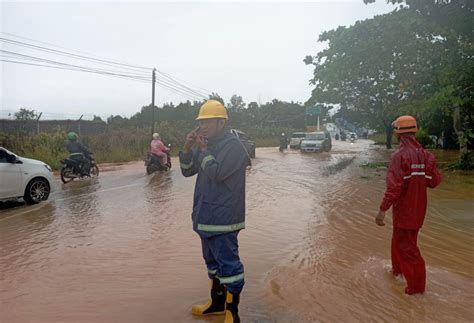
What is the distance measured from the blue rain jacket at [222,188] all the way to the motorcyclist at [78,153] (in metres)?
11.3

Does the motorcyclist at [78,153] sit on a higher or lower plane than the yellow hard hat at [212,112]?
lower

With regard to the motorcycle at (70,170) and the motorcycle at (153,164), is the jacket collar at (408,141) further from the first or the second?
the motorcycle at (153,164)

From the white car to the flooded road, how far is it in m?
0.38

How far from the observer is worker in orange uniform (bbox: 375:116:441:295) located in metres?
4.13

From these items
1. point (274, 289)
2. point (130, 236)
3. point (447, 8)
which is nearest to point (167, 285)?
point (274, 289)

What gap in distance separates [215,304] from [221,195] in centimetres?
113

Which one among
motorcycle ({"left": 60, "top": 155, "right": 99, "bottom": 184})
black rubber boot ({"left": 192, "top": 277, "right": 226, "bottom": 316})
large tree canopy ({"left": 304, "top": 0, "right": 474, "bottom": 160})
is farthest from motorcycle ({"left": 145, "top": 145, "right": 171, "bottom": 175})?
black rubber boot ({"left": 192, "top": 277, "right": 226, "bottom": 316})

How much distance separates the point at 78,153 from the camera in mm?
13789

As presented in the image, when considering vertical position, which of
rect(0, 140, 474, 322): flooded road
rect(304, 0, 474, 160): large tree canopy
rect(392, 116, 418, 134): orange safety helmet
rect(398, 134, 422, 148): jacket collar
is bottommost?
rect(0, 140, 474, 322): flooded road

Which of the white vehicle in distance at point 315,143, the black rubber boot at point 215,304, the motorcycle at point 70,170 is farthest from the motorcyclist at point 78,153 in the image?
the white vehicle in distance at point 315,143

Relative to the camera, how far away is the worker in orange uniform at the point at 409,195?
4.13 metres

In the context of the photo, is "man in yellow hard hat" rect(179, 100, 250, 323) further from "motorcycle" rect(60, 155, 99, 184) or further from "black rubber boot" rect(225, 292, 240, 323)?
"motorcycle" rect(60, 155, 99, 184)

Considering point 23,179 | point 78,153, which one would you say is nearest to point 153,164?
point 78,153

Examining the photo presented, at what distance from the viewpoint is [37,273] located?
16.5 ft
